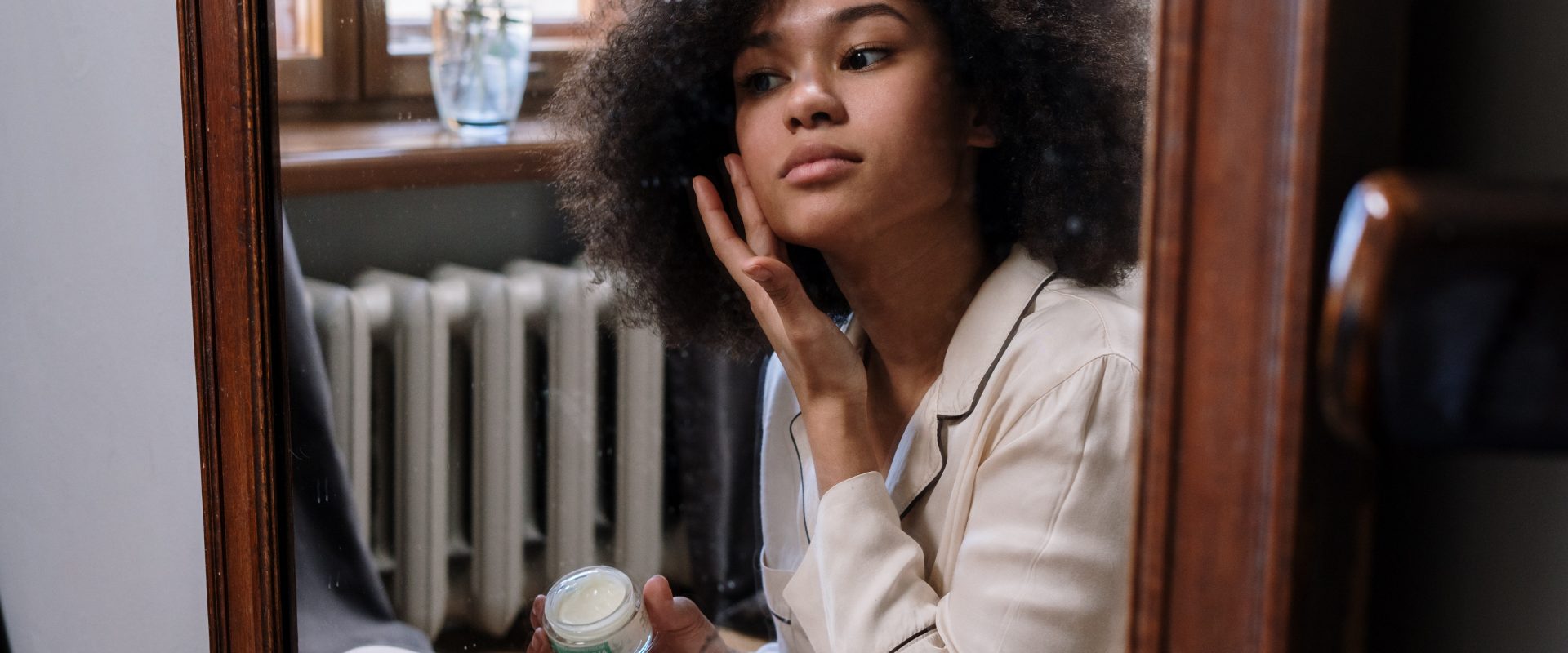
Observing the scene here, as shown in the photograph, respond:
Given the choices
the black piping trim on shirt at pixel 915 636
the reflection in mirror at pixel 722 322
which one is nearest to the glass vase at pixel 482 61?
the reflection in mirror at pixel 722 322

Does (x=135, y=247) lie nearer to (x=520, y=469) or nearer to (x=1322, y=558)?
(x=520, y=469)

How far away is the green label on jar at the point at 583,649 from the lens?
73 cm

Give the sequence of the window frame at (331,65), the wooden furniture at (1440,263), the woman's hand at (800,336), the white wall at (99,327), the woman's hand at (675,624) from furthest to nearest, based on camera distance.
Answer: the white wall at (99,327) < the window frame at (331,65) < the woman's hand at (675,624) < the woman's hand at (800,336) < the wooden furniture at (1440,263)

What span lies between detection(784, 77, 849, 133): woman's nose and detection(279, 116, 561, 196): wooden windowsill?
0.17 metres

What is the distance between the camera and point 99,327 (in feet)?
3.67

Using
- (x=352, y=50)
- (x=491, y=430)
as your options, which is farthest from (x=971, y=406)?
(x=352, y=50)

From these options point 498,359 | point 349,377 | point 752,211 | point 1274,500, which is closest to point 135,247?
point 349,377

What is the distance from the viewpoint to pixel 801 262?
604 millimetres

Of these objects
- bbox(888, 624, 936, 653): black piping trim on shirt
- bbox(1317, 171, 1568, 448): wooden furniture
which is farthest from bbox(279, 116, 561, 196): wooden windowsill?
bbox(1317, 171, 1568, 448): wooden furniture

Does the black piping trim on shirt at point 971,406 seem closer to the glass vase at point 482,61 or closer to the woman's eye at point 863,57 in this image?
the woman's eye at point 863,57

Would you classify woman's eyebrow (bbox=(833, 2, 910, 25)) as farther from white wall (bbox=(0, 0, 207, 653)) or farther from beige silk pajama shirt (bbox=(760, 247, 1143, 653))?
white wall (bbox=(0, 0, 207, 653))

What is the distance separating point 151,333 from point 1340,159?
3.16 feet

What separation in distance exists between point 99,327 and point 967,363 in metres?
0.87

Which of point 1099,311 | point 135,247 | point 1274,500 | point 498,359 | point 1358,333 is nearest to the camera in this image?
point 1358,333
